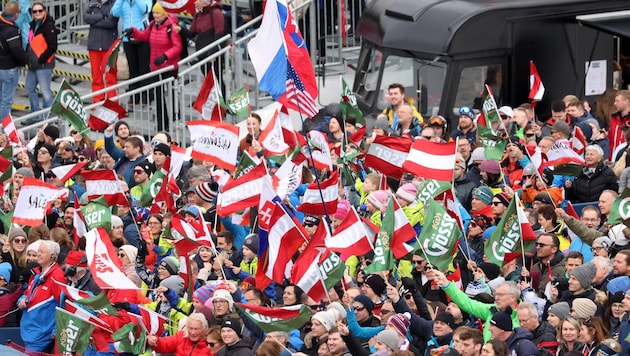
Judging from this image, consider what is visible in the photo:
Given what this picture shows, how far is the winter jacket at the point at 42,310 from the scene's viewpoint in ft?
54.5

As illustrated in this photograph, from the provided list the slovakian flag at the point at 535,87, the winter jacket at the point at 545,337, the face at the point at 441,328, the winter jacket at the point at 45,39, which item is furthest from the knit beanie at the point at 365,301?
the winter jacket at the point at 45,39

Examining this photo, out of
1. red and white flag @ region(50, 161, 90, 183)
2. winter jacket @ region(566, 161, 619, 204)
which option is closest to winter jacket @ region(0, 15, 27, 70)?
red and white flag @ region(50, 161, 90, 183)

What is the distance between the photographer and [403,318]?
46.0ft

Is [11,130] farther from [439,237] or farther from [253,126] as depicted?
[439,237]

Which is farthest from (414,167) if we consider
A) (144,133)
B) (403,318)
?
(144,133)

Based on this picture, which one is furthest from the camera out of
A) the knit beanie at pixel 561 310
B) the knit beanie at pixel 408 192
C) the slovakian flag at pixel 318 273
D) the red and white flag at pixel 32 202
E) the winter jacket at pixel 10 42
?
the winter jacket at pixel 10 42

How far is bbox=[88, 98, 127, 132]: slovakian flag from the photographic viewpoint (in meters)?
21.7

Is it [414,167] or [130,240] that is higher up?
[414,167]

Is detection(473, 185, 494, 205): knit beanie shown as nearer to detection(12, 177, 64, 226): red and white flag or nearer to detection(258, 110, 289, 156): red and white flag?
detection(258, 110, 289, 156): red and white flag

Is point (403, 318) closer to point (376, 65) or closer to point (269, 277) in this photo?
point (269, 277)

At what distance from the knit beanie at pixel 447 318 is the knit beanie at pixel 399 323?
0.27 m

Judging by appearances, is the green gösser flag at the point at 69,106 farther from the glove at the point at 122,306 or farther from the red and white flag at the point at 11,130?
the glove at the point at 122,306

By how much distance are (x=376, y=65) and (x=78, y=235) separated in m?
6.17

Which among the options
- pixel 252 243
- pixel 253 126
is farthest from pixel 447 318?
pixel 253 126
